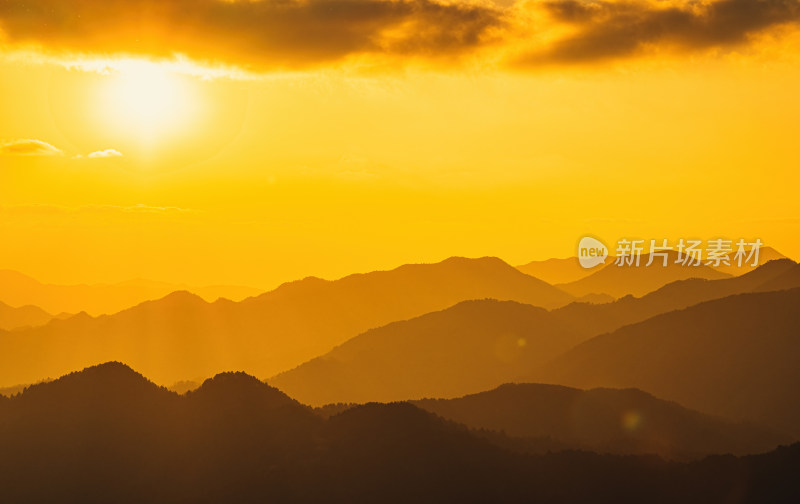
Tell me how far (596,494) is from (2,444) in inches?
4138

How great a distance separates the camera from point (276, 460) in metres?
160

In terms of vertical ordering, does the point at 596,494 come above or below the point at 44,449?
below

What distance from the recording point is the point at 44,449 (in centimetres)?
16200

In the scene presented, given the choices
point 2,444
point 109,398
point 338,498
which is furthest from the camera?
point 109,398

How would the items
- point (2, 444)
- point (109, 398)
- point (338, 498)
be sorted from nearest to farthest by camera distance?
point (338, 498), point (2, 444), point (109, 398)

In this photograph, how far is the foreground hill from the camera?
156250 mm

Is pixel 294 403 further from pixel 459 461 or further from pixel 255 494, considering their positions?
pixel 459 461

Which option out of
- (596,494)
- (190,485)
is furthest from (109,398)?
(596,494)

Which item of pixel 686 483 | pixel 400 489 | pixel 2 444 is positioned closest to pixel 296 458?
pixel 400 489

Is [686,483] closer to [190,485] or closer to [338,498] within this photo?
[338,498]

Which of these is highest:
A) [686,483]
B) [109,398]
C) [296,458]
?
[109,398]

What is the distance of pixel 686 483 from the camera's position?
166m

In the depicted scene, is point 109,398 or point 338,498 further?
point 109,398

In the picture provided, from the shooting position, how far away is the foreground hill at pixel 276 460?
156m
